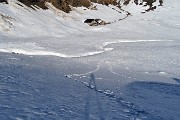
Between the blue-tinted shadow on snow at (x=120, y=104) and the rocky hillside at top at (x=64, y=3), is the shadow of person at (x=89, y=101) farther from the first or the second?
the rocky hillside at top at (x=64, y=3)

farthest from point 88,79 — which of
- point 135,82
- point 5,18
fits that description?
point 5,18

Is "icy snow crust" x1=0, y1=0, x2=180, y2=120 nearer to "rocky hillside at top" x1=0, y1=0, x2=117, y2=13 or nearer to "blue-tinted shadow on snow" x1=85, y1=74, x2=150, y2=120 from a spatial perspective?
"blue-tinted shadow on snow" x1=85, y1=74, x2=150, y2=120

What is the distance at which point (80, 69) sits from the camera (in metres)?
14.5

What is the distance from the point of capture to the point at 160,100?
1087 cm

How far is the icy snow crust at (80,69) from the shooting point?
29.3ft

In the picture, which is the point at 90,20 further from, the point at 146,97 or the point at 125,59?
the point at 146,97

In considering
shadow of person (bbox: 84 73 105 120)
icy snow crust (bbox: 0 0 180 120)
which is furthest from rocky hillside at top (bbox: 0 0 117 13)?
shadow of person (bbox: 84 73 105 120)

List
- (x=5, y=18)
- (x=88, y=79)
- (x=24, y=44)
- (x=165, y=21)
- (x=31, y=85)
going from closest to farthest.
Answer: (x=31, y=85)
(x=88, y=79)
(x=24, y=44)
(x=5, y=18)
(x=165, y=21)

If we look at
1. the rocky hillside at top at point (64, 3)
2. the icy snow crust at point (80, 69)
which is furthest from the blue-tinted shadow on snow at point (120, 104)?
the rocky hillside at top at point (64, 3)

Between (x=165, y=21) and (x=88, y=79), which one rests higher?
(x=165, y=21)

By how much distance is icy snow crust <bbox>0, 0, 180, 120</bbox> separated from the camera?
8.95 m

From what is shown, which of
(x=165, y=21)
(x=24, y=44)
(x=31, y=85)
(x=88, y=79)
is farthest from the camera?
(x=165, y=21)

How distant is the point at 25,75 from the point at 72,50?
7197 millimetres

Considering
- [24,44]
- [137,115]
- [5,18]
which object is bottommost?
[137,115]
